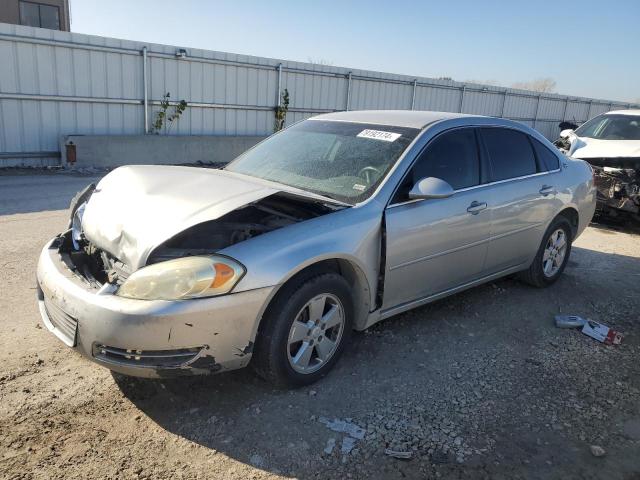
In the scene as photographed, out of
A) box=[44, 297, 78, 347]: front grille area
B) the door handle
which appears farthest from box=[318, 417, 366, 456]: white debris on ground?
the door handle

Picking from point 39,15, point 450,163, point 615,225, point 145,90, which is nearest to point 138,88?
point 145,90

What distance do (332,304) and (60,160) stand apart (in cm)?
1055

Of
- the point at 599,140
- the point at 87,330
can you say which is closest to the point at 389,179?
the point at 87,330

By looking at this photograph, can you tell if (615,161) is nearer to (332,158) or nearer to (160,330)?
(332,158)

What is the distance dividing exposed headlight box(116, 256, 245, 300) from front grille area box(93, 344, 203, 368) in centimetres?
28

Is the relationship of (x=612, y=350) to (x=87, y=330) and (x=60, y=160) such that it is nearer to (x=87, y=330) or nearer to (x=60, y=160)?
(x=87, y=330)

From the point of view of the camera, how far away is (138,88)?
12.9 m

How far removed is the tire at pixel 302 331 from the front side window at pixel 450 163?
83cm

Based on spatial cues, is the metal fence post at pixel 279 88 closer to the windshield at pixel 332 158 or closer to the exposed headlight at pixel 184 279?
the windshield at pixel 332 158

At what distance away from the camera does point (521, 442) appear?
299cm

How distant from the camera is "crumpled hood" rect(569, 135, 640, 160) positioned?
28.0 ft

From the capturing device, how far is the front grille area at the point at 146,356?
2775 mm

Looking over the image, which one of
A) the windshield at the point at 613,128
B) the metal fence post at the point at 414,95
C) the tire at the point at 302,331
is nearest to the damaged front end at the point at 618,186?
the windshield at the point at 613,128

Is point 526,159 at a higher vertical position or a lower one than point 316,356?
higher
